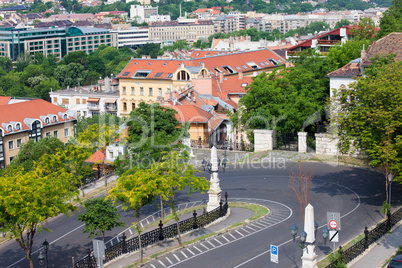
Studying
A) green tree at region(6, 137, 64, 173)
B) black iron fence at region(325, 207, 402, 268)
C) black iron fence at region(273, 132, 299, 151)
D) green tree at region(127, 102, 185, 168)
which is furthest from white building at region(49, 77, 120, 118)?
black iron fence at region(325, 207, 402, 268)

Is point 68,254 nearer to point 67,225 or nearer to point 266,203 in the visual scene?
point 67,225

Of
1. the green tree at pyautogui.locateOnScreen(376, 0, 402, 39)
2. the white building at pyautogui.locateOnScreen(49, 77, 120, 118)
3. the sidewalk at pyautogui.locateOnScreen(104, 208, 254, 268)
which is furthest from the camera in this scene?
the white building at pyautogui.locateOnScreen(49, 77, 120, 118)

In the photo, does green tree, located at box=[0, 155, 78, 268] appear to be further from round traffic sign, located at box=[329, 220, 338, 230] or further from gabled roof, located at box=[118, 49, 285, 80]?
gabled roof, located at box=[118, 49, 285, 80]

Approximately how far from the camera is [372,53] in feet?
166

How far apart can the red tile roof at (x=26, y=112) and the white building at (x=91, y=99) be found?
36.6 feet

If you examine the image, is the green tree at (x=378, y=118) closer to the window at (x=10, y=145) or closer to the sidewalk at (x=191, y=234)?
the sidewalk at (x=191, y=234)

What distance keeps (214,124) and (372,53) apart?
55.0 ft

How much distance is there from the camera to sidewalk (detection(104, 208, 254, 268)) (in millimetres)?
29450

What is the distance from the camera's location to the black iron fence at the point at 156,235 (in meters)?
28.3

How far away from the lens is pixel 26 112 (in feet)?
270

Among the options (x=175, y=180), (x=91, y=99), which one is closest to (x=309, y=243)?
(x=175, y=180)

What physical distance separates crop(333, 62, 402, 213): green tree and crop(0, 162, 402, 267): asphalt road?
3.06 metres

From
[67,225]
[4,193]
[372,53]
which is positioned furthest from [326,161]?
[4,193]

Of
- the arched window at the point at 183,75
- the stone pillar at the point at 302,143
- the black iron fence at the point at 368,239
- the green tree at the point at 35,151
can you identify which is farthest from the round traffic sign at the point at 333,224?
the arched window at the point at 183,75
